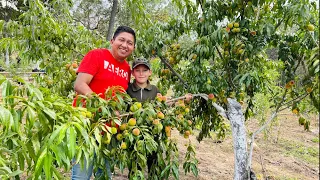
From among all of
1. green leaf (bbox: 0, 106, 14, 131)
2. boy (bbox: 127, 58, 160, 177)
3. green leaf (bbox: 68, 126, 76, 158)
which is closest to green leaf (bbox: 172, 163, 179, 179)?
boy (bbox: 127, 58, 160, 177)

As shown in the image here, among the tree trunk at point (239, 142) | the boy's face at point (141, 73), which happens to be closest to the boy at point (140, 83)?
the boy's face at point (141, 73)

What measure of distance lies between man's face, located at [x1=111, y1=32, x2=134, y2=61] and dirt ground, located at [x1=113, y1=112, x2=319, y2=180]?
75.7 inches

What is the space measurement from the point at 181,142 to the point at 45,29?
11.2 feet

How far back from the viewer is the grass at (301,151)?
4.90 meters

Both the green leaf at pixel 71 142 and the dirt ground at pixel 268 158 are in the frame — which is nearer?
the green leaf at pixel 71 142

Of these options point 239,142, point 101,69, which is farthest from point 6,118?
point 239,142

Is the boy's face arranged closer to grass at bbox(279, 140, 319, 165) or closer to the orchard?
the orchard

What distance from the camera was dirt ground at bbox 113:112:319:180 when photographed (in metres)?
3.94

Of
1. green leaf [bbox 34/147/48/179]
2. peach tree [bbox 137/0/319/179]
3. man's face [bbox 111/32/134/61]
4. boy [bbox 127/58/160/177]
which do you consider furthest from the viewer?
boy [bbox 127/58/160/177]

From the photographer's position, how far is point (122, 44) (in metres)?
2.17

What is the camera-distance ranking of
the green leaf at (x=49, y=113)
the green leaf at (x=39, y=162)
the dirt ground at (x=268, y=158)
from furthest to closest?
the dirt ground at (x=268, y=158)
the green leaf at (x=49, y=113)
the green leaf at (x=39, y=162)

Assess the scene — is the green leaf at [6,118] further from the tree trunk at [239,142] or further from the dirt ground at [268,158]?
the dirt ground at [268,158]

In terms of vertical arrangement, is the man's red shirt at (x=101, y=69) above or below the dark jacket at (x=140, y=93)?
above

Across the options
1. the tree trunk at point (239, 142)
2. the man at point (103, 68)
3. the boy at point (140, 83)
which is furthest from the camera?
the tree trunk at point (239, 142)
